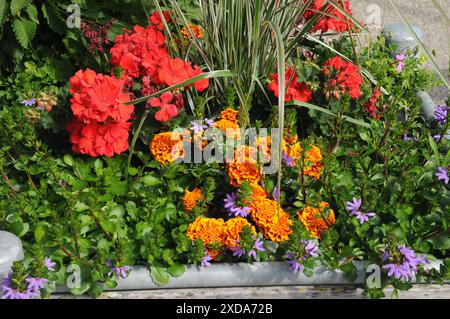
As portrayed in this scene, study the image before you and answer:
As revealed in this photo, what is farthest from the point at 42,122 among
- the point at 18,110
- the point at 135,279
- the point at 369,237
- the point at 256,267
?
the point at 369,237

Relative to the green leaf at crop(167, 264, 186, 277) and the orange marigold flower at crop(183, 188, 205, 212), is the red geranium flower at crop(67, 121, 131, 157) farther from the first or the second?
the green leaf at crop(167, 264, 186, 277)

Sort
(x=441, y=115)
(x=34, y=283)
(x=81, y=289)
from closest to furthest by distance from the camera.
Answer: (x=34, y=283) < (x=81, y=289) < (x=441, y=115)

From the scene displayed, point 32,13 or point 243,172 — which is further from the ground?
point 32,13

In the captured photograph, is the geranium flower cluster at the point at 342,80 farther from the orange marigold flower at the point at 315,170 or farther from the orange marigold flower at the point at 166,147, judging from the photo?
the orange marigold flower at the point at 166,147

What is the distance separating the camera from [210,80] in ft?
7.63

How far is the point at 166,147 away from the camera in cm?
203

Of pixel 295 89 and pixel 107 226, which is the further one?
pixel 295 89

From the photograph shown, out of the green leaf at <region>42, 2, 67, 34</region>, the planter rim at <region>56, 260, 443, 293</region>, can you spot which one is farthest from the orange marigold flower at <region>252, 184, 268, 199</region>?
the green leaf at <region>42, 2, 67, 34</region>

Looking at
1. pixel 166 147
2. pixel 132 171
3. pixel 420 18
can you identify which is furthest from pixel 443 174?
pixel 420 18

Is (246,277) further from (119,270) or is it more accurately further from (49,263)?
(49,263)

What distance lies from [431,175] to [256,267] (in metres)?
0.68

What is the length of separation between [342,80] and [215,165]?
588 millimetres

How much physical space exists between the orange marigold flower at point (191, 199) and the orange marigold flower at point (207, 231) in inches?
3.4

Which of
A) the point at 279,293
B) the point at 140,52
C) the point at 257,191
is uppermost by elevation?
the point at 140,52
